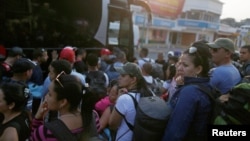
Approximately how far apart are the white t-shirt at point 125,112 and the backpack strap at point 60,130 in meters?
A: 0.85

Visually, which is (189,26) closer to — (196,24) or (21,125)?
(196,24)

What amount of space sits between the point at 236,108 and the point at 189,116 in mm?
369

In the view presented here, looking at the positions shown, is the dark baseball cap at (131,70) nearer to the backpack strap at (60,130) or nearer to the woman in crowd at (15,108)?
the woman in crowd at (15,108)

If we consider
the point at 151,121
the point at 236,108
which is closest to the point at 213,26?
the point at 151,121

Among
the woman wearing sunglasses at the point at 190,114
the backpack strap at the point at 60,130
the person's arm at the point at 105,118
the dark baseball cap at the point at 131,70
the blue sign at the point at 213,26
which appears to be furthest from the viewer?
the blue sign at the point at 213,26

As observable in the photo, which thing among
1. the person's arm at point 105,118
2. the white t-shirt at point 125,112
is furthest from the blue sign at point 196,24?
the white t-shirt at point 125,112

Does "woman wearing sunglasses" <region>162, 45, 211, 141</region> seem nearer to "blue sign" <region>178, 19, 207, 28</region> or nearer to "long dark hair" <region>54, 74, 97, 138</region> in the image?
"long dark hair" <region>54, 74, 97, 138</region>

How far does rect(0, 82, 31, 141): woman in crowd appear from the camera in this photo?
7.92ft

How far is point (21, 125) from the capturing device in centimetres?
245

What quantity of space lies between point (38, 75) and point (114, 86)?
5.72 feet

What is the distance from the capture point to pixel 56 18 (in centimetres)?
803

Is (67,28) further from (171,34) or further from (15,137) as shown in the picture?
(171,34)

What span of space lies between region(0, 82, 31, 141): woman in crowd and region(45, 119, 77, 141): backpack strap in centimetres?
57

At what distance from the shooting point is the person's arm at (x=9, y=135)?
221 cm
